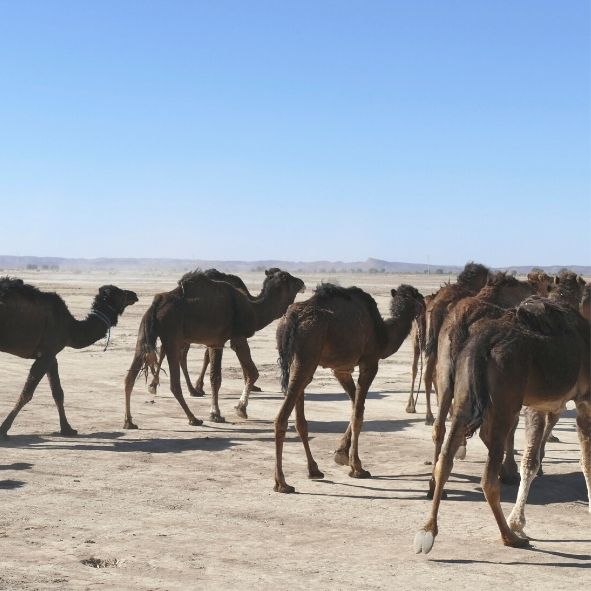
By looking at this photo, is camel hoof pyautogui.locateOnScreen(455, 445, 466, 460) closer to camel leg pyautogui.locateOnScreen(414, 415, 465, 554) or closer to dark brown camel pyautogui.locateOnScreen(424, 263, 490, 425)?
dark brown camel pyautogui.locateOnScreen(424, 263, 490, 425)

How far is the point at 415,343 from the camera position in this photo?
17031mm

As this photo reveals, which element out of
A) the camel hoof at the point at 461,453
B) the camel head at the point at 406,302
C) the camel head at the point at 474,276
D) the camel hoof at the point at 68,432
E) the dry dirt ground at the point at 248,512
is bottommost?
the camel hoof at the point at 68,432

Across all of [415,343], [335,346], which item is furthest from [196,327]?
[335,346]

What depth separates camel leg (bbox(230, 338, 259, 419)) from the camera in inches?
617

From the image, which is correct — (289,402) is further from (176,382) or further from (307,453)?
(176,382)

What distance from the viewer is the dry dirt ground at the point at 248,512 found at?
753cm

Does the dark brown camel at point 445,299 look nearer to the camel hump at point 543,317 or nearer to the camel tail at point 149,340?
the camel hump at point 543,317

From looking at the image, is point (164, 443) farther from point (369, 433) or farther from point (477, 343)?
point (477, 343)

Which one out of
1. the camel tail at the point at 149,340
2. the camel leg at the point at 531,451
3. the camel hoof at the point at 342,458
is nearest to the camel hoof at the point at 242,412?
the camel tail at the point at 149,340

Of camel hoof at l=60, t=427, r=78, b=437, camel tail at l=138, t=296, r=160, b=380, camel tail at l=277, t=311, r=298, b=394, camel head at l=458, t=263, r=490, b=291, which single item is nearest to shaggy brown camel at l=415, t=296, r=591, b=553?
camel tail at l=277, t=311, r=298, b=394

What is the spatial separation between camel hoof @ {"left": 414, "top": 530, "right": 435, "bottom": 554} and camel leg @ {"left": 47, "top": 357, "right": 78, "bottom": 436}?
720 centimetres

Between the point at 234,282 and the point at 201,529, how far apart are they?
9.55 meters

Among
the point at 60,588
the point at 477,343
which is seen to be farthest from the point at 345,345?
the point at 60,588

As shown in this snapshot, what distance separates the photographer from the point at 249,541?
8.48m
